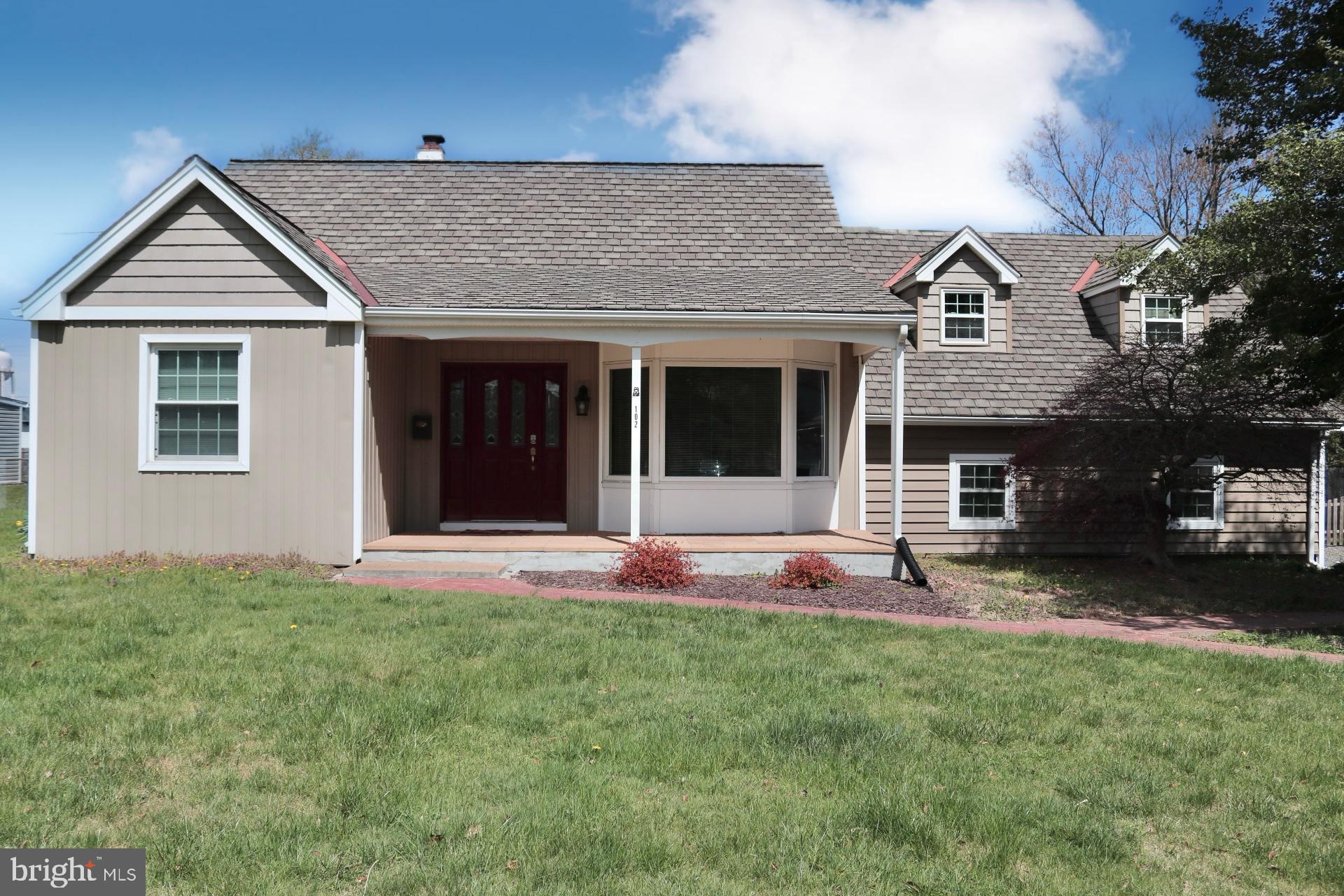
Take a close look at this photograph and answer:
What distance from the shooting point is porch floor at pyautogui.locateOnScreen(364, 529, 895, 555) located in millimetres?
11008

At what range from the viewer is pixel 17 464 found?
3516 cm

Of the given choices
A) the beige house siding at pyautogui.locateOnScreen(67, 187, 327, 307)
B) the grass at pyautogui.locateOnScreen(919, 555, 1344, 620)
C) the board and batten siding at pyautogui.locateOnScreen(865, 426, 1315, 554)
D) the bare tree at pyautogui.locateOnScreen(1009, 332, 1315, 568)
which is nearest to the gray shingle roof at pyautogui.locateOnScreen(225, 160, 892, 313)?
the beige house siding at pyautogui.locateOnScreen(67, 187, 327, 307)

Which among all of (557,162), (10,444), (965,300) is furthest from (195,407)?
(10,444)

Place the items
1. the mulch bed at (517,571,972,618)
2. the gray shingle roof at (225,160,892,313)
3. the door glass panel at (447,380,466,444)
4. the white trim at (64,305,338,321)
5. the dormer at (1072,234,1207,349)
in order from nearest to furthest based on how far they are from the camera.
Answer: the mulch bed at (517,571,972,618) < the white trim at (64,305,338,321) < the gray shingle roof at (225,160,892,313) < the door glass panel at (447,380,466,444) < the dormer at (1072,234,1207,349)

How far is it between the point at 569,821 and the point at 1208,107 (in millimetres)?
30541

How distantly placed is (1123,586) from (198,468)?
11.0 metres

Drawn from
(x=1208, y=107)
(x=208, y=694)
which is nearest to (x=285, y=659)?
(x=208, y=694)

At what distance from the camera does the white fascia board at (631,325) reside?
1084cm

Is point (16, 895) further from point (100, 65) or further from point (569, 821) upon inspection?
point (100, 65)

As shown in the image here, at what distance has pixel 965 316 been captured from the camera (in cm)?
1482

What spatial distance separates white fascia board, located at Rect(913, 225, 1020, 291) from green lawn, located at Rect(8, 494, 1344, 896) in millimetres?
8074

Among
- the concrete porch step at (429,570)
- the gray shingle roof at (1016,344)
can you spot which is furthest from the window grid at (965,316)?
the concrete porch step at (429,570)

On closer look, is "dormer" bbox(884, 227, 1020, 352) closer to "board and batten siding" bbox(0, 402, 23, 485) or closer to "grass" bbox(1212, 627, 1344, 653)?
"grass" bbox(1212, 627, 1344, 653)

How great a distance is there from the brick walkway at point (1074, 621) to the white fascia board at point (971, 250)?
244 inches
